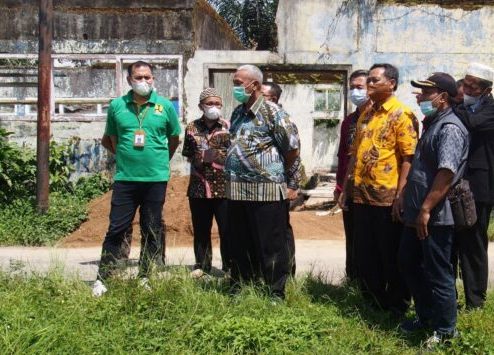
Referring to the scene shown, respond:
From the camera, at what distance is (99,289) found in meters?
4.82


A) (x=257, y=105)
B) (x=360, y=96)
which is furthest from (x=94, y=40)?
(x=257, y=105)

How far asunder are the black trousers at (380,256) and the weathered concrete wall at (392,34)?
644 centimetres

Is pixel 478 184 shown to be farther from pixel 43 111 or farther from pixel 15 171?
pixel 15 171

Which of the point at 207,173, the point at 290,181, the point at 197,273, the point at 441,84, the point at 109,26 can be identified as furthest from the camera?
the point at 109,26

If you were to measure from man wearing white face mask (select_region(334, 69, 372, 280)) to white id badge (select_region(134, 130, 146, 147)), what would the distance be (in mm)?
1781

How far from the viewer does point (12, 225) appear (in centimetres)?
854

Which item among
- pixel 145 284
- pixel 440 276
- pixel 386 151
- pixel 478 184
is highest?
pixel 386 151

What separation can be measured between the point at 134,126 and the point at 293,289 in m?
1.87

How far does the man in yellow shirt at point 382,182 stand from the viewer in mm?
4375

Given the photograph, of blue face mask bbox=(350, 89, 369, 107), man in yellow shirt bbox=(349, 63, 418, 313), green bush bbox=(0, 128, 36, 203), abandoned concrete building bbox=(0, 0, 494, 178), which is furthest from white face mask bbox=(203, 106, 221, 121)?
abandoned concrete building bbox=(0, 0, 494, 178)

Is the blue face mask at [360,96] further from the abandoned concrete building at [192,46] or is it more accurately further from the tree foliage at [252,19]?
the tree foliage at [252,19]

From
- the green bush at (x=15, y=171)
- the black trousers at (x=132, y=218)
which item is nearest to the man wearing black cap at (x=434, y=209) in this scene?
the black trousers at (x=132, y=218)

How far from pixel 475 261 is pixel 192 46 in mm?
7383

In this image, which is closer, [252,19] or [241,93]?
[241,93]
